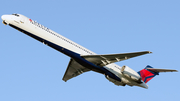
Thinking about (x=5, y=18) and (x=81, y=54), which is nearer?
(x=5, y=18)

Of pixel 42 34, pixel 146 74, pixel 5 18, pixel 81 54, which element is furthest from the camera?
pixel 146 74

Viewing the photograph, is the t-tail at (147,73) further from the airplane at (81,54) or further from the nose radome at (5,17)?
the nose radome at (5,17)

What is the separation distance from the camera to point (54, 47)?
2505cm

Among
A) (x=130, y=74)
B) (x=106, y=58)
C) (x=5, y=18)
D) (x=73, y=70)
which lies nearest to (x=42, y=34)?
(x=5, y=18)

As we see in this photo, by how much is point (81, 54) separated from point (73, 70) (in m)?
5.69

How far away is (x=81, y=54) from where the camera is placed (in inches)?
1008

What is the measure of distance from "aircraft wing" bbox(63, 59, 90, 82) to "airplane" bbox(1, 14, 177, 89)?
3005 millimetres

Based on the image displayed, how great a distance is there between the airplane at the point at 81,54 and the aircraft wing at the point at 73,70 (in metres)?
3.00

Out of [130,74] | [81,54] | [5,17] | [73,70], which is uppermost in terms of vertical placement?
[5,17]

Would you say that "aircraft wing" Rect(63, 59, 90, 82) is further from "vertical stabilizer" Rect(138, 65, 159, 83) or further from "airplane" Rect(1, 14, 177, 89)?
"vertical stabilizer" Rect(138, 65, 159, 83)

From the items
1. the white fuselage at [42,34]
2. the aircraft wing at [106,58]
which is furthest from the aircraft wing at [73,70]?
the aircraft wing at [106,58]

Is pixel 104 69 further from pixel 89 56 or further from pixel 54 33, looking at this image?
pixel 54 33

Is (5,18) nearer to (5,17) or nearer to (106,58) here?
(5,17)

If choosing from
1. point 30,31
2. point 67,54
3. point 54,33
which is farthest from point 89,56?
point 30,31
